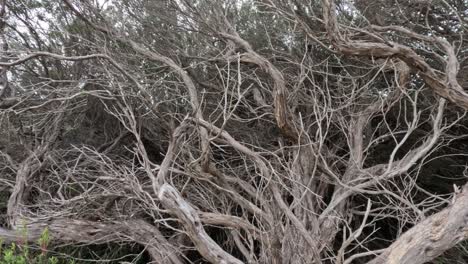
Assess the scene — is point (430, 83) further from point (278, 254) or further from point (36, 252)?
point (36, 252)

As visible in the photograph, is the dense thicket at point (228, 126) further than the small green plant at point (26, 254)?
Yes

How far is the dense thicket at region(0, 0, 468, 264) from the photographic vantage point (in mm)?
3447

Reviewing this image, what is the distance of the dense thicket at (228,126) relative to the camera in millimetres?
3447

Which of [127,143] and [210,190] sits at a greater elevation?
[127,143]

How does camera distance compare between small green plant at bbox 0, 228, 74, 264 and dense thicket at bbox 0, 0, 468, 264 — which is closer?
small green plant at bbox 0, 228, 74, 264

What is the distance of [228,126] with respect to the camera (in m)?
4.57

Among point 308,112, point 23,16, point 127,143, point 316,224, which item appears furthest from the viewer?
point 127,143

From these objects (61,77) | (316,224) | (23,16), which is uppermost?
(23,16)

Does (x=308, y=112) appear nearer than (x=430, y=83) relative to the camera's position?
No

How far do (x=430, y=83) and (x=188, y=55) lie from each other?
2447 millimetres

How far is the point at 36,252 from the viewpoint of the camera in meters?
4.01

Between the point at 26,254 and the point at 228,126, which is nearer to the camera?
the point at 26,254

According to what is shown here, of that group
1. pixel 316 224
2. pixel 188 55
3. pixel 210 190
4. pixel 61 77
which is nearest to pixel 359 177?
pixel 316 224

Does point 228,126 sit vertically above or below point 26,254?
below
